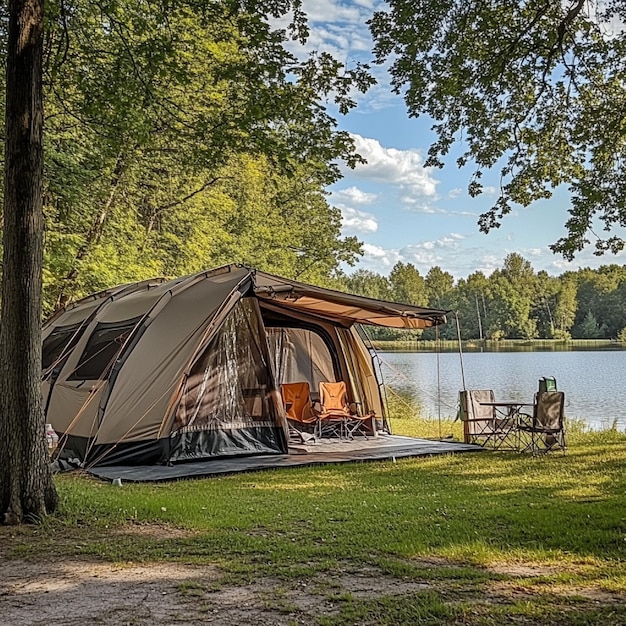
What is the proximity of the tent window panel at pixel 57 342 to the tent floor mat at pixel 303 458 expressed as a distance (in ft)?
7.22

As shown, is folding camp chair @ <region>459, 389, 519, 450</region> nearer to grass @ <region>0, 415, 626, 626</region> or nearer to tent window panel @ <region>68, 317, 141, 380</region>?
grass @ <region>0, 415, 626, 626</region>

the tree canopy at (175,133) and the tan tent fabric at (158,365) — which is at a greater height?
the tree canopy at (175,133)

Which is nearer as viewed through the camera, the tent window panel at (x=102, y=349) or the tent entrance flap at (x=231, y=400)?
the tent entrance flap at (x=231, y=400)

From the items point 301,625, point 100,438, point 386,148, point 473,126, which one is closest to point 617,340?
point 386,148

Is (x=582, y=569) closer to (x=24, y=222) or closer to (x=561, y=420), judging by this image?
(x=24, y=222)

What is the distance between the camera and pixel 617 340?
39.3 metres

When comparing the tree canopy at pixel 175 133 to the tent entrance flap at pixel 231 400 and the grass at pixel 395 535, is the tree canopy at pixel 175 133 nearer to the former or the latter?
the tent entrance flap at pixel 231 400

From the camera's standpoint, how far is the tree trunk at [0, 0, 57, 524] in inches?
A: 163

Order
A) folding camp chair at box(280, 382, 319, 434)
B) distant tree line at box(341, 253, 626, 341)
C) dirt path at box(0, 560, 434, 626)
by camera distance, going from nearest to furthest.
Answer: dirt path at box(0, 560, 434, 626)
folding camp chair at box(280, 382, 319, 434)
distant tree line at box(341, 253, 626, 341)

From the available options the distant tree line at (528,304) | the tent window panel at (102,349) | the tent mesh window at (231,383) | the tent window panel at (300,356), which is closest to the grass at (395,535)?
the tent mesh window at (231,383)

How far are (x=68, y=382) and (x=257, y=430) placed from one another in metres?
2.17

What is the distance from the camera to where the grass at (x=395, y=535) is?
278cm

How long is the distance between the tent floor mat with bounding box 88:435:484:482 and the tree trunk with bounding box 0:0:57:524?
6.03 feet

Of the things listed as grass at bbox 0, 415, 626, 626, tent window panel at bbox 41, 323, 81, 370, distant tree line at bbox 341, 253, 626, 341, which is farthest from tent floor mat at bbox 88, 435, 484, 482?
distant tree line at bbox 341, 253, 626, 341
